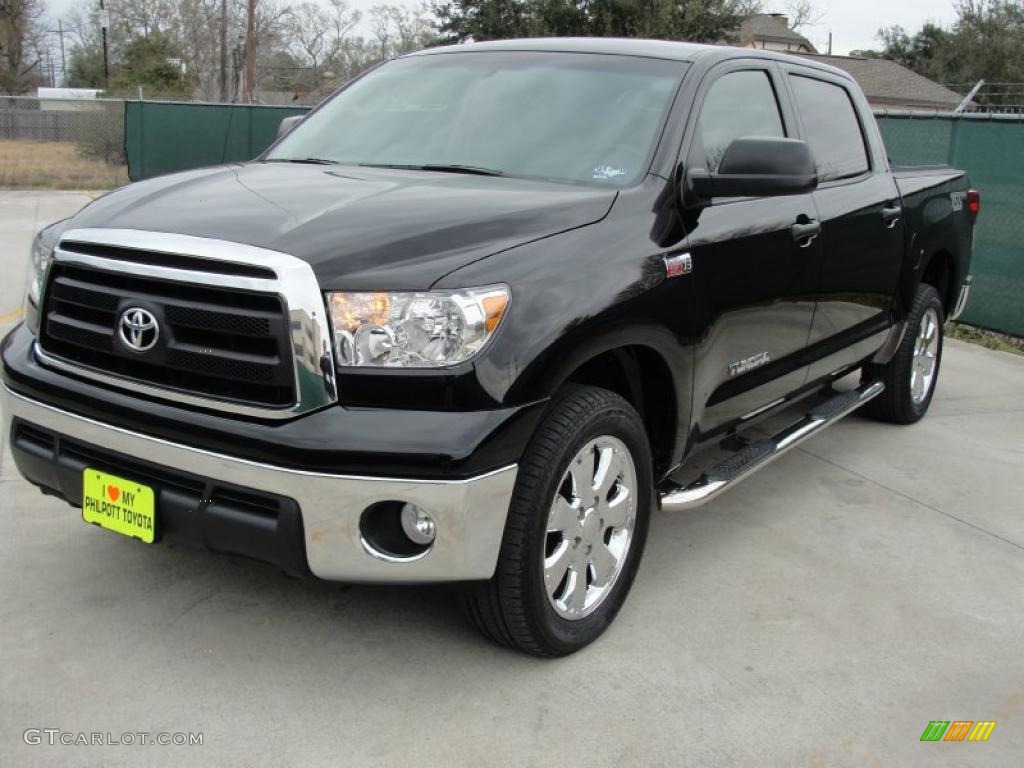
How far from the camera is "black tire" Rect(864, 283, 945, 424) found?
5.53m

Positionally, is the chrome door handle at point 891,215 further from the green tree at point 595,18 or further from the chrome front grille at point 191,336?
the green tree at point 595,18

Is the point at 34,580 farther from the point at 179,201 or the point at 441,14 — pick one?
the point at 441,14

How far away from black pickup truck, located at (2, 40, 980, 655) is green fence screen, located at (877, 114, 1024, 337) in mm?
5211

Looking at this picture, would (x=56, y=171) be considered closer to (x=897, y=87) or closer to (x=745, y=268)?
(x=745, y=268)

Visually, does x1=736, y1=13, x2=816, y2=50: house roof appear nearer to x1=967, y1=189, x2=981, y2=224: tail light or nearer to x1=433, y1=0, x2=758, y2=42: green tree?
x1=433, y1=0, x2=758, y2=42: green tree

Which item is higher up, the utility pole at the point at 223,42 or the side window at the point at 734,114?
the utility pole at the point at 223,42

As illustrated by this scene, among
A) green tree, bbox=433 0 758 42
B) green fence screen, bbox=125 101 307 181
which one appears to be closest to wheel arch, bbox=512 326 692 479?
green fence screen, bbox=125 101 307 181

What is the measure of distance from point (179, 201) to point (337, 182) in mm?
507

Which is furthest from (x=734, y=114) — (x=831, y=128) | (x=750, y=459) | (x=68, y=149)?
(x=68, y=149)

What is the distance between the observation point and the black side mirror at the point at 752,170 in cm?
336

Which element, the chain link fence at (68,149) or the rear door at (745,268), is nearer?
the rear door at (745,268)

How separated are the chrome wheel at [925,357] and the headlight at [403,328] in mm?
3848

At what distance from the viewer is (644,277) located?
3129 mm
